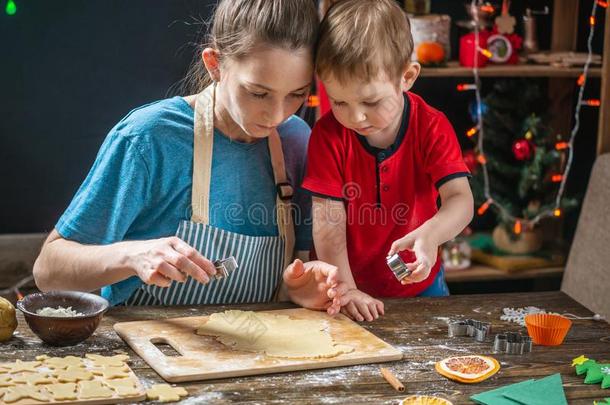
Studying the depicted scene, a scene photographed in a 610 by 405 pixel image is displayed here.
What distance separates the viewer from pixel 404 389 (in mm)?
1393

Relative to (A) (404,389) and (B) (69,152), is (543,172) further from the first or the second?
(A) (404,389)

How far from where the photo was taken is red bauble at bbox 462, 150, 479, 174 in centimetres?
327

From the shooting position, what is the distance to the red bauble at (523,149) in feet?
10.6

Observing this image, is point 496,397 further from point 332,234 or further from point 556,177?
point 556,177

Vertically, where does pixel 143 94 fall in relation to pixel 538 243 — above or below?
above

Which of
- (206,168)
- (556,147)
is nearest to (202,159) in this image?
(206,168)

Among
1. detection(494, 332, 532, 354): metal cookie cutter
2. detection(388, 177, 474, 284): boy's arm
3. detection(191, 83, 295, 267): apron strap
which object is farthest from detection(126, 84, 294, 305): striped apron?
detection(494, 332, 532, 354): metal cookie cutter

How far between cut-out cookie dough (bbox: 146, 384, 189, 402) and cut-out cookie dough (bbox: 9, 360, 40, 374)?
0.62ft

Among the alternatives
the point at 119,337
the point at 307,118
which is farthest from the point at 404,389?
the point at 307,118

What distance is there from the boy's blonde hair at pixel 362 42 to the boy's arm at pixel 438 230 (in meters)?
0.26

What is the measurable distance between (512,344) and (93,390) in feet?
2.31

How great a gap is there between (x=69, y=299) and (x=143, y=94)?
1760 millimetres

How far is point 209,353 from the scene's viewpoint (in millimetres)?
1485

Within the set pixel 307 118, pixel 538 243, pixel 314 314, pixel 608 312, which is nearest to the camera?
pixel 314 314
